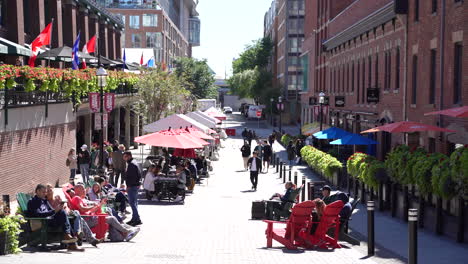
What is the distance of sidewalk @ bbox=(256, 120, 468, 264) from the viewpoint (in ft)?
49.6

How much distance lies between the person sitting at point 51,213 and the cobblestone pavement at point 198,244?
34 centimetres

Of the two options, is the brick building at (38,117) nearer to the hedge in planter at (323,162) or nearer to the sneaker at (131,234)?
the sneaker at (131,234)

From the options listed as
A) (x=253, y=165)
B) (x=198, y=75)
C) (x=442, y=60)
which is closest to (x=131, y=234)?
(x=442, y=60)

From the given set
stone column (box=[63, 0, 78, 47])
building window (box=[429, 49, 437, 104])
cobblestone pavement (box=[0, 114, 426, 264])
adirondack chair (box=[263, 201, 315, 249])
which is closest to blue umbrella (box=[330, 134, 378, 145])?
building window (box=[429, 49, 437, 104])

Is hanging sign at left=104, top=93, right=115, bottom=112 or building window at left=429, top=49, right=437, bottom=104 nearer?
building window at left=429, top=49, right=437, bottom=104

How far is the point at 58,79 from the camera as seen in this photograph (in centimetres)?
2708

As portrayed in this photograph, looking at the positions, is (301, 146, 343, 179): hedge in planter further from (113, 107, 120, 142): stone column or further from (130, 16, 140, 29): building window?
(130, 16, 140, 29): building window

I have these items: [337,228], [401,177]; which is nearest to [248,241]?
[337,228]

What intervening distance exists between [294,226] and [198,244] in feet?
6.67

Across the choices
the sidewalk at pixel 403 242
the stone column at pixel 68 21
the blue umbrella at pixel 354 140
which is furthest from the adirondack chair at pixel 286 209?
the stone column at pixel 68 21

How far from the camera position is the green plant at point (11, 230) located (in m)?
13.4

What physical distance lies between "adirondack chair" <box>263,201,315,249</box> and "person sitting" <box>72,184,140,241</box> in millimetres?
2936

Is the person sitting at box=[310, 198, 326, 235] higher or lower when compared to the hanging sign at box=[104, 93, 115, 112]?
lower

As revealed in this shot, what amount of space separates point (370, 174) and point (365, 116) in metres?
18.7
